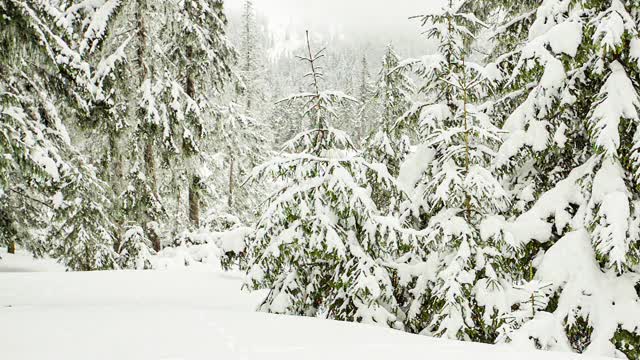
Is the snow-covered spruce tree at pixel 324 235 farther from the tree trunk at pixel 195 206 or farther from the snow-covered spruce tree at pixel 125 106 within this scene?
the tree trunk at pixel 195 206

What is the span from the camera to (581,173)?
249 inches

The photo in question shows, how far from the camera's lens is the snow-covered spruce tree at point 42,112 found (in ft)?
22.7

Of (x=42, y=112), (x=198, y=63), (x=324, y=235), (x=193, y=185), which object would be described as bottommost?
(x=324, y=235)

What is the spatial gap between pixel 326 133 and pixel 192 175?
10.4 meters

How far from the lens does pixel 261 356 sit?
3.60 meters

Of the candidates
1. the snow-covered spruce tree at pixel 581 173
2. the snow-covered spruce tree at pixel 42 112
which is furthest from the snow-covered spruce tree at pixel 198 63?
the snow-covered spruce tree at pixel 581 173

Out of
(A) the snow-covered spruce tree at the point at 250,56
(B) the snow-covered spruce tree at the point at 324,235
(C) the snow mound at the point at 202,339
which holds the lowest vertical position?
(C) the snow mound at the point at 202,339

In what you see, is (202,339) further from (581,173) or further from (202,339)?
(581,173)

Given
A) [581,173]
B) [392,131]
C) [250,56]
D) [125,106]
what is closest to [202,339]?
[392,131]

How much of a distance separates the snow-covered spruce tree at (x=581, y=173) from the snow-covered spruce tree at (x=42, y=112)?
7.19 meters

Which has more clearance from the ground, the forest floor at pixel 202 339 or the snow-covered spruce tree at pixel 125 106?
the snow-covered spruce tree at pixel 125 106

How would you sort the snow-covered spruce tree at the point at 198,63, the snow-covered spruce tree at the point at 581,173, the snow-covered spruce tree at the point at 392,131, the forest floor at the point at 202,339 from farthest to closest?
the snow-covered spruce tree at the point at 198,63 < the snow-covered spruce tree at the point at 392,131 < the snow-covered spruce tree at the point at 581,173 < the forest floor at the point at 202,339

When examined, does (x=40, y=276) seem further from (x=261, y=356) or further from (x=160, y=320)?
(x=261, y=356)

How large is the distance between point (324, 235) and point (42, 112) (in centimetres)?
777
